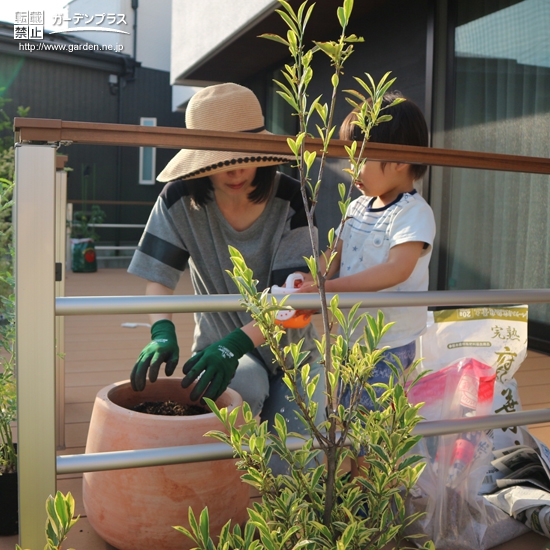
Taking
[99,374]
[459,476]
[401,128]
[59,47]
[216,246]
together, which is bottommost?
[99,374]

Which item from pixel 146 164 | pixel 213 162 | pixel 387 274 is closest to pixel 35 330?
pixel 213 162

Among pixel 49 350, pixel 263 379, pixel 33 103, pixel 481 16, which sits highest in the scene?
pixel 33 103

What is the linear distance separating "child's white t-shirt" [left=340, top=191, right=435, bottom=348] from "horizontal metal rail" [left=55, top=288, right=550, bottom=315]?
32cm

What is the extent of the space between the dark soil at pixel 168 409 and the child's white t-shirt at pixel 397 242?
46cm

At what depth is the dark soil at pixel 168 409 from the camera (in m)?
1.27

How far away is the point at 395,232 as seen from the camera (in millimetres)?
1437

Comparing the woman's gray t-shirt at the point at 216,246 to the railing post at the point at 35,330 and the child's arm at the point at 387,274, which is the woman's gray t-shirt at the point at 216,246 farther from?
the railing post at the point at 35,330

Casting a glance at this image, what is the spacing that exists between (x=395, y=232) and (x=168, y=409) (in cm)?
65

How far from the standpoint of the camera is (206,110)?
148 centimetres

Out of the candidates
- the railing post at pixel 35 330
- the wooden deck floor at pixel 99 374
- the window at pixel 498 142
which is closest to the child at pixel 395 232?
the wooden deck floor at pixel 99 374

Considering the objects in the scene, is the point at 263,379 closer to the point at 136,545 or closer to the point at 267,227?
the point at 267,227

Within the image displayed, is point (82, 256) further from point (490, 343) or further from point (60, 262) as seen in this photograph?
point (490, 343)

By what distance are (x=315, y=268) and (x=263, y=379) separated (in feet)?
3.10

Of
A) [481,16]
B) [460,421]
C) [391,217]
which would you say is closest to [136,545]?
[460,421]
